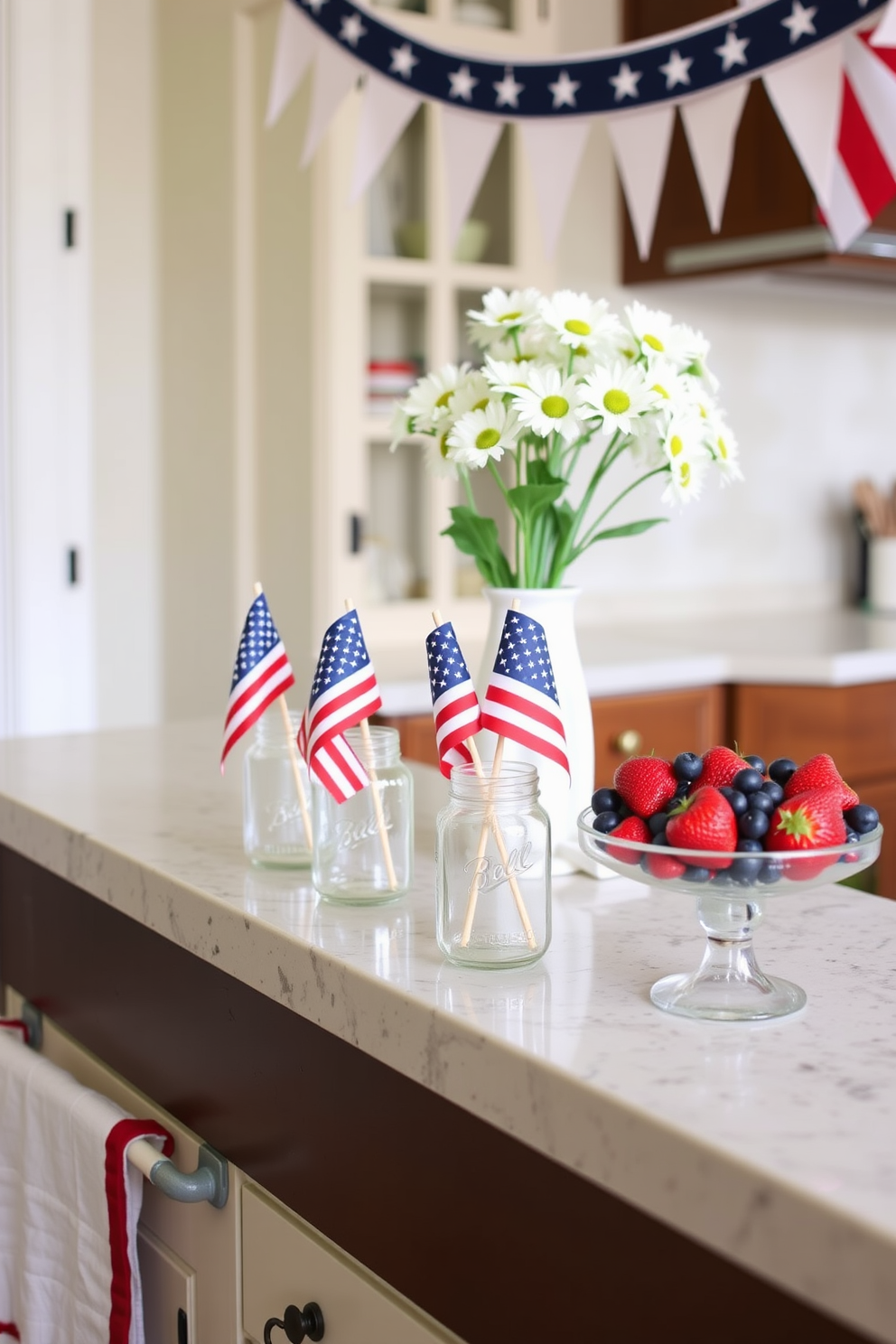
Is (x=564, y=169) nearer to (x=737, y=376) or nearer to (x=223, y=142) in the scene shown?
(x=223, y=142)

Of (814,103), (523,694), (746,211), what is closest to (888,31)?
(814,103)

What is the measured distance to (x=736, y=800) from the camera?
0.81m

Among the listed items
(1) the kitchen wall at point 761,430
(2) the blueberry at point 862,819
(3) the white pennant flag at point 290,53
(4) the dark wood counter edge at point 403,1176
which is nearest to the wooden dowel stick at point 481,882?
(4) the dark wood counter edge at point 403,1176

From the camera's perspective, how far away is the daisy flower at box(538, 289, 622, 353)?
1.17m

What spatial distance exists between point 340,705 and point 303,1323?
1.43ft

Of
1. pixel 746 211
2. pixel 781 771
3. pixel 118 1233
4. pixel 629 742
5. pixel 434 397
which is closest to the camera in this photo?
pixel 781 771

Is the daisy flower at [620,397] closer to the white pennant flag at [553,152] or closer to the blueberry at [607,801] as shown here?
the blueberry at [607,801]

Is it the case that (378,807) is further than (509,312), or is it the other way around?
(509,312)

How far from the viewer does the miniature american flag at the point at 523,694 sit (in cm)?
98

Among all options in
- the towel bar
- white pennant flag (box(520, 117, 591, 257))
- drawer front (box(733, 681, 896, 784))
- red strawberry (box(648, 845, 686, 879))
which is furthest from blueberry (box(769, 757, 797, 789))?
drawer front (box(733, 681, 896, 784))

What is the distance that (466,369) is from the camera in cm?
128

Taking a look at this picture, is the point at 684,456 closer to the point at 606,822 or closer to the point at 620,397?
the point at 620,397

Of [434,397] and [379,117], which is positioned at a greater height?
[379,117]

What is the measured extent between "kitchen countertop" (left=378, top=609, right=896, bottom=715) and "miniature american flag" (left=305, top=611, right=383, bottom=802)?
112 cm
